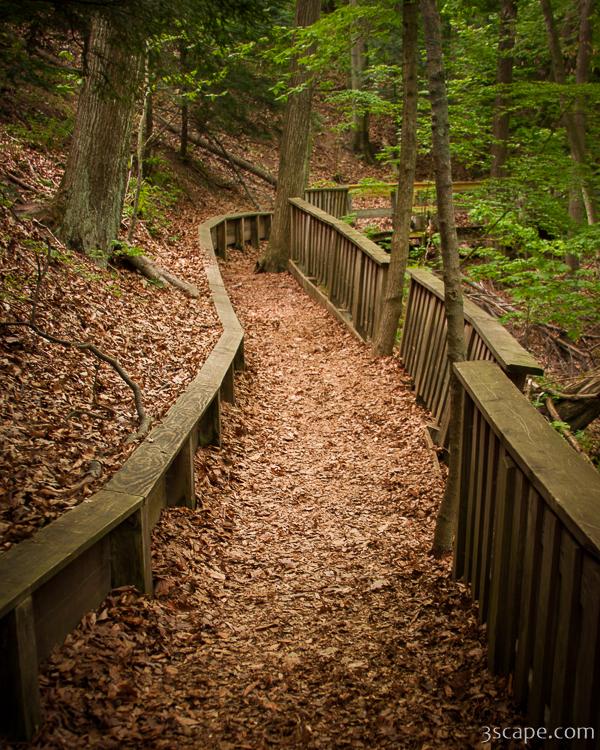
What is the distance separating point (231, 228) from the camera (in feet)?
53.7

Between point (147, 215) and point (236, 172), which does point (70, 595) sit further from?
point (236, 172)

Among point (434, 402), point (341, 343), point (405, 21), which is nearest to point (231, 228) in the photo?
point (341, 343)

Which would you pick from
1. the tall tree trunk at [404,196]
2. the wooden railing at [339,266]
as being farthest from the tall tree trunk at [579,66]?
the tall tree trunk at [404,196]

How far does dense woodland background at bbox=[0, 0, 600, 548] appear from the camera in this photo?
453 centimetres

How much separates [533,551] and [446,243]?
2.26 meters

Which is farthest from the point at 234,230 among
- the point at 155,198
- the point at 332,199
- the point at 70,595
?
the point at 70,595

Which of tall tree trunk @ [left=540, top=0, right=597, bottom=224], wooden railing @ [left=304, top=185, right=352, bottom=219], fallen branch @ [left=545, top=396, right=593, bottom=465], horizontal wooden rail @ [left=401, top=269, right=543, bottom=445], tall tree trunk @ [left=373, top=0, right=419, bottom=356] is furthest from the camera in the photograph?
wooden railing @ [left=304, top=185, right=352, bottom=219]

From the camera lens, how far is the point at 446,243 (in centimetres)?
436

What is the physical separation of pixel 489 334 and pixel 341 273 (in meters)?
6.17

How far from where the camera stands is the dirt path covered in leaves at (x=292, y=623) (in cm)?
297

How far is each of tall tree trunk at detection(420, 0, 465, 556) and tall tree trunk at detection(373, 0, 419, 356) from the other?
3.55 metres

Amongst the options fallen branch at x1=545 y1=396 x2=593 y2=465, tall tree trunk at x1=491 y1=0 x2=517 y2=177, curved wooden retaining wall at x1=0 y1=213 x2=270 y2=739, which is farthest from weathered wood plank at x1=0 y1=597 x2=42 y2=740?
tall tree trunk at x1=491 y1=0 x2=517 y2=177

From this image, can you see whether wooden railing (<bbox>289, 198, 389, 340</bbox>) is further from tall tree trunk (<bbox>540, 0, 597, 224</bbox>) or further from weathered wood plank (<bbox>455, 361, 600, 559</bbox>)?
weathered wood plank (<bbox>455, 361, 600, 559</bbox>)

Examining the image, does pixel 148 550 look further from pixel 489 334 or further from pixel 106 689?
pixel 489 334
